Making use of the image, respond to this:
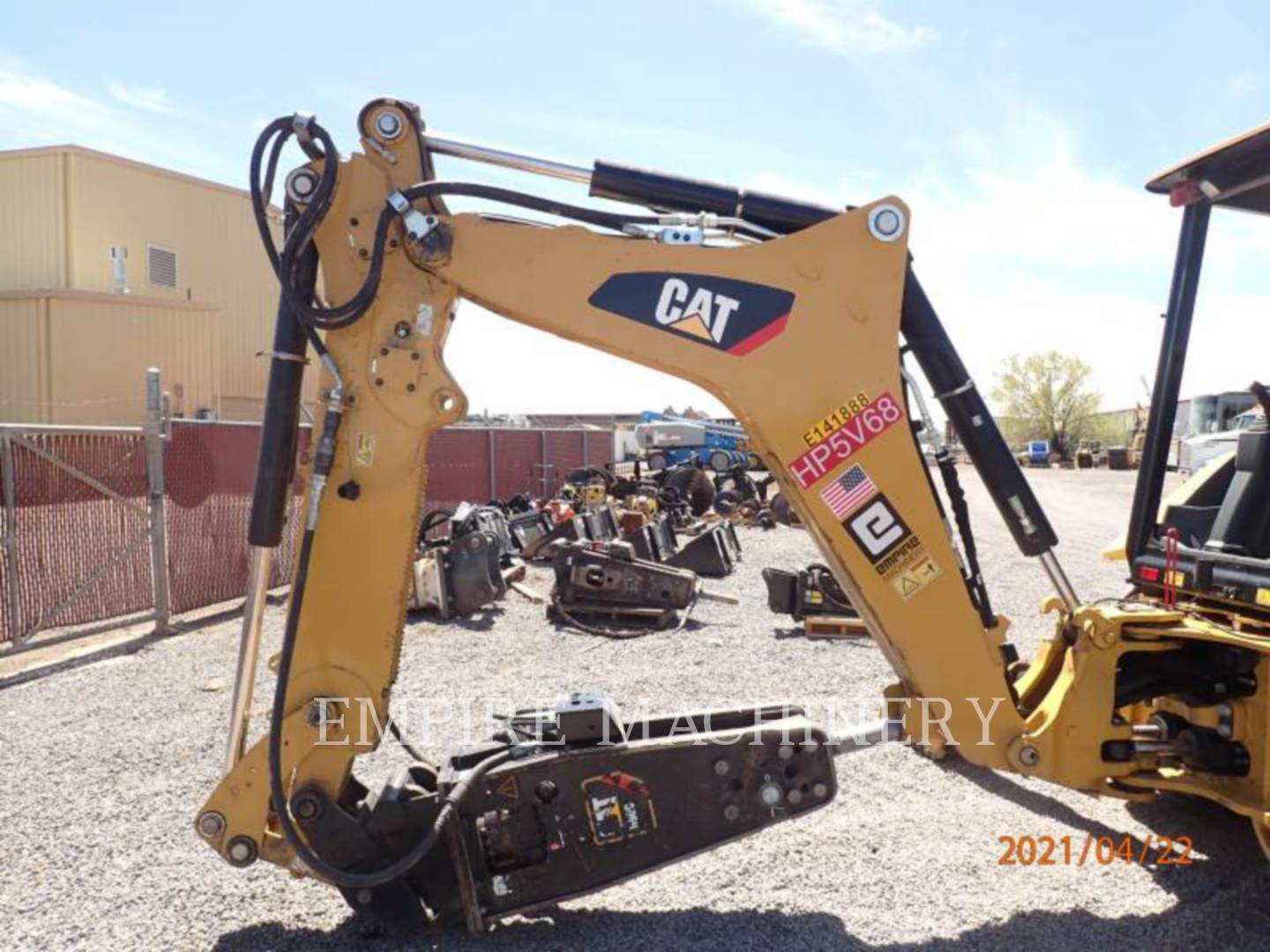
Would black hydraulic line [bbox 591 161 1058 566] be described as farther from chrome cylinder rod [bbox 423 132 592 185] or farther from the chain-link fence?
the chain-link fence

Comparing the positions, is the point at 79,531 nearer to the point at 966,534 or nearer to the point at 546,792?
the point at 546,792

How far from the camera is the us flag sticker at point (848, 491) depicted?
10.4 feet

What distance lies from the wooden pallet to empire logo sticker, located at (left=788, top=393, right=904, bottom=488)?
539 cm

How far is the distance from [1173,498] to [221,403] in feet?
77.4

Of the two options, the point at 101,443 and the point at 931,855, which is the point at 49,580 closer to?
the point at 101,443

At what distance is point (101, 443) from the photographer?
8367 millimetres

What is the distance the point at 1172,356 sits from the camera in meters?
3.81

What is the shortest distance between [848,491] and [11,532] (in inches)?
272

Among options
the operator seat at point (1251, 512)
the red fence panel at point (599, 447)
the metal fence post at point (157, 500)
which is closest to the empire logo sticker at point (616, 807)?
the operator seat at point (1251, 512)

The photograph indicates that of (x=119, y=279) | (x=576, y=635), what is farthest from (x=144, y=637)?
(x=119, y=279)

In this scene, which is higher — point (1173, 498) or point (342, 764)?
point (1173, 498)

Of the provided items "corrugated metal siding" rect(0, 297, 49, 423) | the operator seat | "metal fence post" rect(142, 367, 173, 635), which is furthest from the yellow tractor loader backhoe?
"corrugated metal siding" rect(0, 297, 49, 423)
